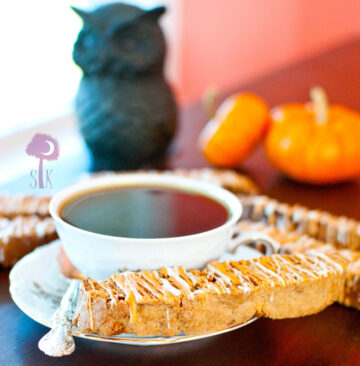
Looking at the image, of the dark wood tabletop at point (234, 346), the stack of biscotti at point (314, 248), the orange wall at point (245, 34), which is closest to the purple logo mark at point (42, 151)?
the dark wood tabletop at point (234, 346)

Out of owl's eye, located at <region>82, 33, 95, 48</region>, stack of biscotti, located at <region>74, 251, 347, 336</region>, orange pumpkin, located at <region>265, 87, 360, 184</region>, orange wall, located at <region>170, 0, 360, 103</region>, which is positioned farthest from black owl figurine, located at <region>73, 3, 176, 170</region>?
orange wall, located at <region>170, 0, 360, 103</region>

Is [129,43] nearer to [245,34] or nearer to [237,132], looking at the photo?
[237,132]

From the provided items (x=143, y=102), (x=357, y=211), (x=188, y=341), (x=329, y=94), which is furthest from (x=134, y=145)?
(x=329, y=94)

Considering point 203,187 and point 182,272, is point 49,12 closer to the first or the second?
point 203,187

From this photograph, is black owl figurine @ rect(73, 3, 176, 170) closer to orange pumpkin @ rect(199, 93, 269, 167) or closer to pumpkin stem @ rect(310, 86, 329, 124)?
orange pumpkin @ rect(199, 93, 269, 167)

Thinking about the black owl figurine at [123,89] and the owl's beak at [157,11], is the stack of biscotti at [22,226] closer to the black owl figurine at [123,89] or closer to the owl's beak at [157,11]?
the black owl figurine at [123,89]
